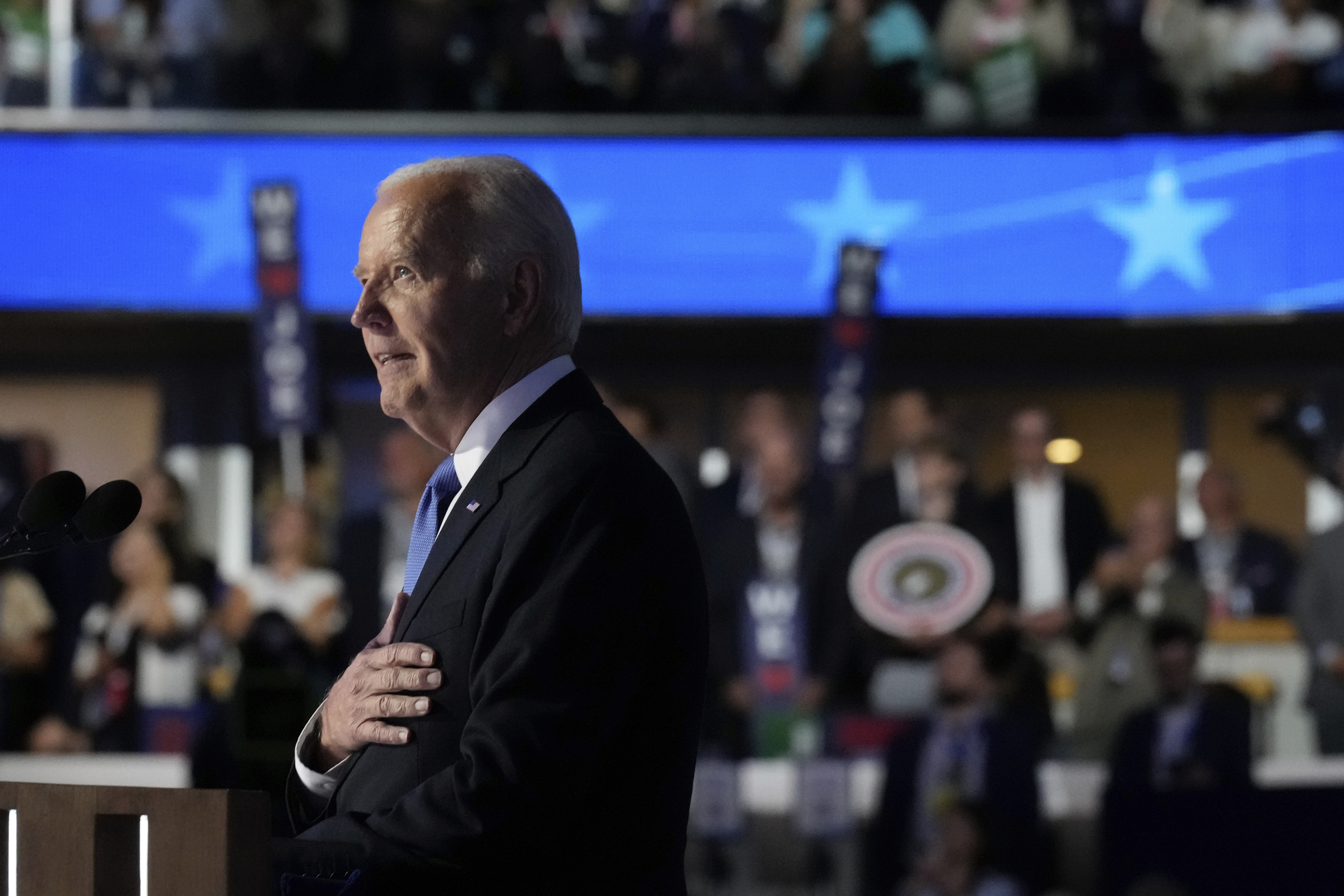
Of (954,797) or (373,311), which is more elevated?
(373,311)

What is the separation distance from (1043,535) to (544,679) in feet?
20.8

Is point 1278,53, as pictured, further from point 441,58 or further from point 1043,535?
point 441,58

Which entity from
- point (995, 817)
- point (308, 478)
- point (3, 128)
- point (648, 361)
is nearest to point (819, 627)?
point (995, 817)

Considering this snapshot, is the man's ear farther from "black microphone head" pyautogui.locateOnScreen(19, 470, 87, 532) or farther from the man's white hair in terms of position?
"black microphone head" pyautogui.locateOnScreen(19, 470, 87, 532)

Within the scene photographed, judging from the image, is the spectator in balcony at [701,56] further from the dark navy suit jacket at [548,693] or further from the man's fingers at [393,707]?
the man's fingers at [393,707]

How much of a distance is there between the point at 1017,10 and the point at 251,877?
7676 millimetres

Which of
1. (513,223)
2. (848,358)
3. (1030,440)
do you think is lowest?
(513,223)

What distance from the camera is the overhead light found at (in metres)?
7.91

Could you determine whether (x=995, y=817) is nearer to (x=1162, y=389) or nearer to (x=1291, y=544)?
(x=1291, y=544)

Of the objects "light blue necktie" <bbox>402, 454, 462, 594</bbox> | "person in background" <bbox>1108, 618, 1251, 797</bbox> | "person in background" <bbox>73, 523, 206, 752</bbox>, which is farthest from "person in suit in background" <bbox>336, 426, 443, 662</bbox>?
"light blue necktie" <bbox>402, 454, 462, 594</bbox>

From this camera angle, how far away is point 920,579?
24.7 feet

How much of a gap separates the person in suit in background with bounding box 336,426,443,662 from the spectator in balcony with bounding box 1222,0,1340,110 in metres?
4.57

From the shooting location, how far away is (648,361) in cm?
889

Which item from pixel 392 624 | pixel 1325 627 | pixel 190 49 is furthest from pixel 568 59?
pixel 392 624
